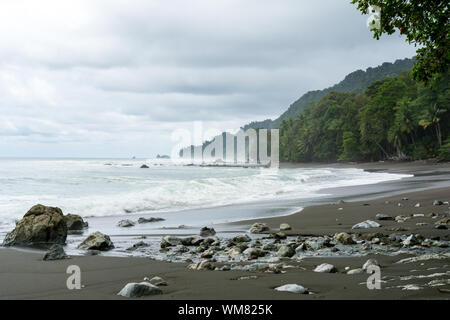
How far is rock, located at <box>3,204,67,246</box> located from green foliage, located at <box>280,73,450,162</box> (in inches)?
1538

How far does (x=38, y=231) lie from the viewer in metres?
8.69

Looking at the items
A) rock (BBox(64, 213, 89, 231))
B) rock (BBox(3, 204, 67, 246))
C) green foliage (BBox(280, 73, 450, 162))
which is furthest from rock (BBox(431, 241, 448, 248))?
green foliage (BBox(280, 73, 450, 162))

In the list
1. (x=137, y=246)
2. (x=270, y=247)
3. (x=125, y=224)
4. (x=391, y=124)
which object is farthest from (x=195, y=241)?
(x=391, y=124)

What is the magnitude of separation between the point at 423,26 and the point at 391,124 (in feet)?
205

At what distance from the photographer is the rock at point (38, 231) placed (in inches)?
334

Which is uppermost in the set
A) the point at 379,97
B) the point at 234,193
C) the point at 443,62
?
the point at 379,97

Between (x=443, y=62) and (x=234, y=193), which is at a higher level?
(x=443, y=62)

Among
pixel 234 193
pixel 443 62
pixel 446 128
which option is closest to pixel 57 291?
pixel 443 62

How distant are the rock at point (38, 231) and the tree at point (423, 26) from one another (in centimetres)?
833

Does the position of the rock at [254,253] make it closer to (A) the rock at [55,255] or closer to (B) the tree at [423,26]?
(A) the rock at [55,255]

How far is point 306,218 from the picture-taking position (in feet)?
39.0

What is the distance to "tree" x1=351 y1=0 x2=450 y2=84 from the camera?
23.0 ft
